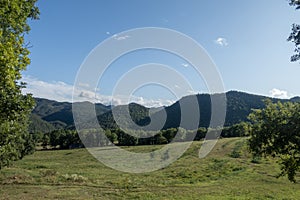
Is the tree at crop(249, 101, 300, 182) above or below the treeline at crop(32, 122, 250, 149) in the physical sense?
above

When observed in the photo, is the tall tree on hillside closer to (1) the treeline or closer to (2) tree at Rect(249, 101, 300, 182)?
(2) tree at Rect(249, 101, 300, 182)

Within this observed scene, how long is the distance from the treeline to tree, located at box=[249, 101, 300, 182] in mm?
86950

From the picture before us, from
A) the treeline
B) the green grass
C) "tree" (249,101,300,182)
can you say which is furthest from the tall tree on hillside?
the treeline

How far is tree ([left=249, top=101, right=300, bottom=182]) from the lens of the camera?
12000 millimetres

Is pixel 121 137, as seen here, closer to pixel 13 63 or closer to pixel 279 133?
pixel 279 133

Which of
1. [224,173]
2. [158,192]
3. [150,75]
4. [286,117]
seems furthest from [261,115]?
[224,173]

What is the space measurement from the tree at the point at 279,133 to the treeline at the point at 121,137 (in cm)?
8695

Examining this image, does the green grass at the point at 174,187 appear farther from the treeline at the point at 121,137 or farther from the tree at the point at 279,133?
the treeline at the point at 121,137

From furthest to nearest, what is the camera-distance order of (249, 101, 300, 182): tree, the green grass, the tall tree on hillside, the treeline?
the treeline, the green grass, (249, 101, 300, 182): tree, the tall tree on hillside

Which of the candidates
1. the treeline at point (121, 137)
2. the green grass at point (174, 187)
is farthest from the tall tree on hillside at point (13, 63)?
the treeline at point (121, 137)

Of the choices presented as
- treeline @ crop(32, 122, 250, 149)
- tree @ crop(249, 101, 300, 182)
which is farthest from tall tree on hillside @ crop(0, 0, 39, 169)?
treeline @ crop(32, 122, 250, 149)

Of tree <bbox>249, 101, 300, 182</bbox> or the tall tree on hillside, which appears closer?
the tall tree on hillside

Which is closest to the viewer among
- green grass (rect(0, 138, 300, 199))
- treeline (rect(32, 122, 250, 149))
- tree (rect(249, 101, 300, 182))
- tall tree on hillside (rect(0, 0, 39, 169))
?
tall tree on hillside (rect(0, 0, 39, 169))

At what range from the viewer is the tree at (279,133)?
12.0m
